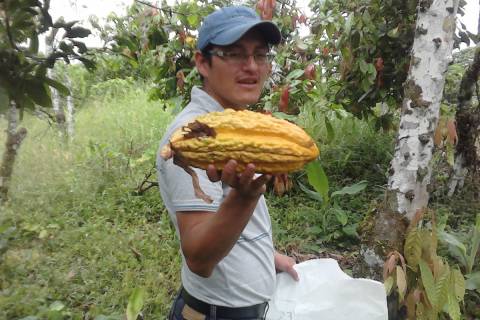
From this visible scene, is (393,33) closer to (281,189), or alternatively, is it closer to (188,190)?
(281,189)

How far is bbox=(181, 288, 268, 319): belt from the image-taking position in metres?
1.21

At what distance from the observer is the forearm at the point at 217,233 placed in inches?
35.0

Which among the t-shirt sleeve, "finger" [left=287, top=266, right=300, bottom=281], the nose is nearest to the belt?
"finger" [left=287, top=266, right=300, bottom=281]

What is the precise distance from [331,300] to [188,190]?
67 centimetres

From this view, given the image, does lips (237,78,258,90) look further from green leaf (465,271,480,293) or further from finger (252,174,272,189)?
green leaf (465,271,480,293)

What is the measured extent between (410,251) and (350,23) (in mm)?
1771

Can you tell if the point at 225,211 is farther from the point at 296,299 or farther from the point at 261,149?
the point at 296,299

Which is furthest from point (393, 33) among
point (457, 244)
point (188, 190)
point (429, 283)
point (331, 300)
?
point (188, 190)

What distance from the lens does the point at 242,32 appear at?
117cm

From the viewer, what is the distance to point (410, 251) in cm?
195

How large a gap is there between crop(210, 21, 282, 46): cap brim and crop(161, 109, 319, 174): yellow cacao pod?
0.33 meters

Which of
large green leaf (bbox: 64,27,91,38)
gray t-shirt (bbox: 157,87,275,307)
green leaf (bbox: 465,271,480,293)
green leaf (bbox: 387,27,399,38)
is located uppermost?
green leaf (bbox: 387,27,399,38)

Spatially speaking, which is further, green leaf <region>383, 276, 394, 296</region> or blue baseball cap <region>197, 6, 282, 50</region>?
green leaf <region>383, 276, 394, 296</region>

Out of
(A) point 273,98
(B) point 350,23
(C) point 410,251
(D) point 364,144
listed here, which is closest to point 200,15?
(A) point 273,98
